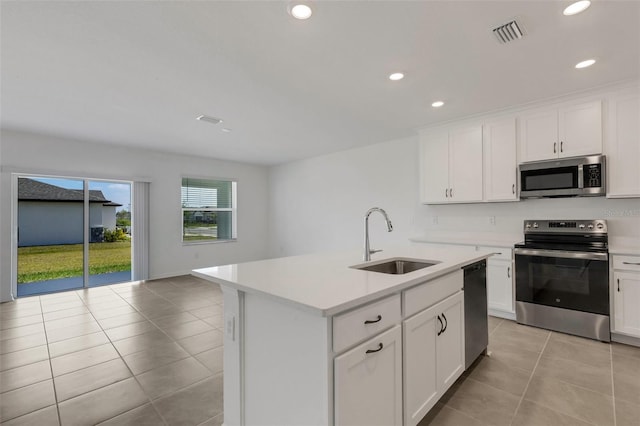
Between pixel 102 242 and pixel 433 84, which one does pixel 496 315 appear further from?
pixel 102 242

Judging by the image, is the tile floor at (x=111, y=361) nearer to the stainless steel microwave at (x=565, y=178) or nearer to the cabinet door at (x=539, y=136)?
the stainless steel microwave at (x=565, y=178)

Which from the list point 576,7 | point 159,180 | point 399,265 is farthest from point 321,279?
point 159,180

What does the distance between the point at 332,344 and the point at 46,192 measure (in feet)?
19.1

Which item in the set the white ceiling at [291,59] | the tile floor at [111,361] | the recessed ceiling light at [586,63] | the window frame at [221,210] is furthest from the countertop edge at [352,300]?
the window frame at [221,210]

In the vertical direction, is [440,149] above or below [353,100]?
below

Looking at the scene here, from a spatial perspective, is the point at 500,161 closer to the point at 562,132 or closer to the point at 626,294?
the point at 562,132

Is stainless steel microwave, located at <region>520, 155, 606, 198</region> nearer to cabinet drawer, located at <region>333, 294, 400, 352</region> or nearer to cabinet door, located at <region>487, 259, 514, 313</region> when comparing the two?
cabinet door, located at <region>487, 259, 514, 313</region>

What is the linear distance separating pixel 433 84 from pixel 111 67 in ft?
9.45

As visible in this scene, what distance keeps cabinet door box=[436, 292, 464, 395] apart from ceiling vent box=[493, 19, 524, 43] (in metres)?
1.83

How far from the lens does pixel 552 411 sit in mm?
1845

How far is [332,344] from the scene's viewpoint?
1141 mm

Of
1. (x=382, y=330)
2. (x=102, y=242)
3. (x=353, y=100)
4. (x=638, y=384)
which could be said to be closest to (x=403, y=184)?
(x=353, y=100)

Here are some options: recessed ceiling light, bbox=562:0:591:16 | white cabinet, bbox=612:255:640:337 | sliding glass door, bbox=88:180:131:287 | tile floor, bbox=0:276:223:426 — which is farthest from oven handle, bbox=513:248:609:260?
sliding glass door, bbox=88:180:131:287

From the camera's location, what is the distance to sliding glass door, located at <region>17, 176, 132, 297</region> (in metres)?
4.64
